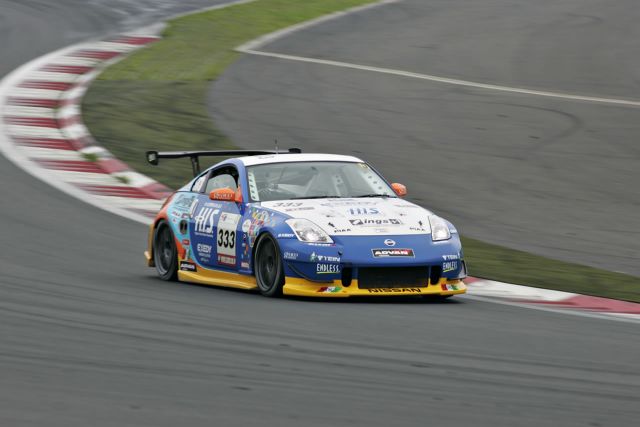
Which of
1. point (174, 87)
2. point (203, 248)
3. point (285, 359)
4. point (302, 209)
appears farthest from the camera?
point (174, 87)

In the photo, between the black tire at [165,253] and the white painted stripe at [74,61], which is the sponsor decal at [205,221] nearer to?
the black tire at [165,253]

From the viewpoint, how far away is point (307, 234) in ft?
31.9

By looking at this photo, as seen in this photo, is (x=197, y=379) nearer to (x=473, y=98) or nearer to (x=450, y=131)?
(x=450, y=131)

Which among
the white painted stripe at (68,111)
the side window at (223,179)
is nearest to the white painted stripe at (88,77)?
the white painted stripe at (68,111)

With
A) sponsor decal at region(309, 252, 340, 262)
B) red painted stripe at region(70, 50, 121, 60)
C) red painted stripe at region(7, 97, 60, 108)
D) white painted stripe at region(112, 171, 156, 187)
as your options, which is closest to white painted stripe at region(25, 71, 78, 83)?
red painted stripe at region(7, 97, 60, 108)

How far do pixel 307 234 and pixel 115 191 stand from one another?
633cm

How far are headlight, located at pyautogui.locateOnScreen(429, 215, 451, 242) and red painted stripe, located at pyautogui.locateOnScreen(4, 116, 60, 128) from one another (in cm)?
998

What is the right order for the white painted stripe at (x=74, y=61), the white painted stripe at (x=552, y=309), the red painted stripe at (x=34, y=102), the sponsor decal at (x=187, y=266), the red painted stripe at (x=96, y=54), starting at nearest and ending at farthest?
the white painted stripe at (x=552, y=309) < the sponsor decal at (x=187, y=266) < the red painted stripe at (x=34, y=102) < the white painted stripe at (x=74, y=61) < the red painted stripe at (x=96, y=54)

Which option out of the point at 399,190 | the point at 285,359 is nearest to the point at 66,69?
the point at 399,190

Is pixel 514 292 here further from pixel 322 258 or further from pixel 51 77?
pixel 51 77

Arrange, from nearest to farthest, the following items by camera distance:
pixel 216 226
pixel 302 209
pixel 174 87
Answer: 1. pixel 302 209
2. pixel 216 226
3. pixel 174 87

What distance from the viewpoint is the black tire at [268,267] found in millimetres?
9758

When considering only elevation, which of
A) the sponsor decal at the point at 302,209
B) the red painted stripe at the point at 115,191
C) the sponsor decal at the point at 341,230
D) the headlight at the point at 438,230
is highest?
the sponsor decal at the point at 302,209

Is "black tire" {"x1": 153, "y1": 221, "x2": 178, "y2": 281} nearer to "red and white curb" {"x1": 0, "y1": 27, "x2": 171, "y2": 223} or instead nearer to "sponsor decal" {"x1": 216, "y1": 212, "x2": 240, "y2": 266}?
"sponsor decal" {"x1": 216, "y1": 212, "x2": 240, "y2": 266}
